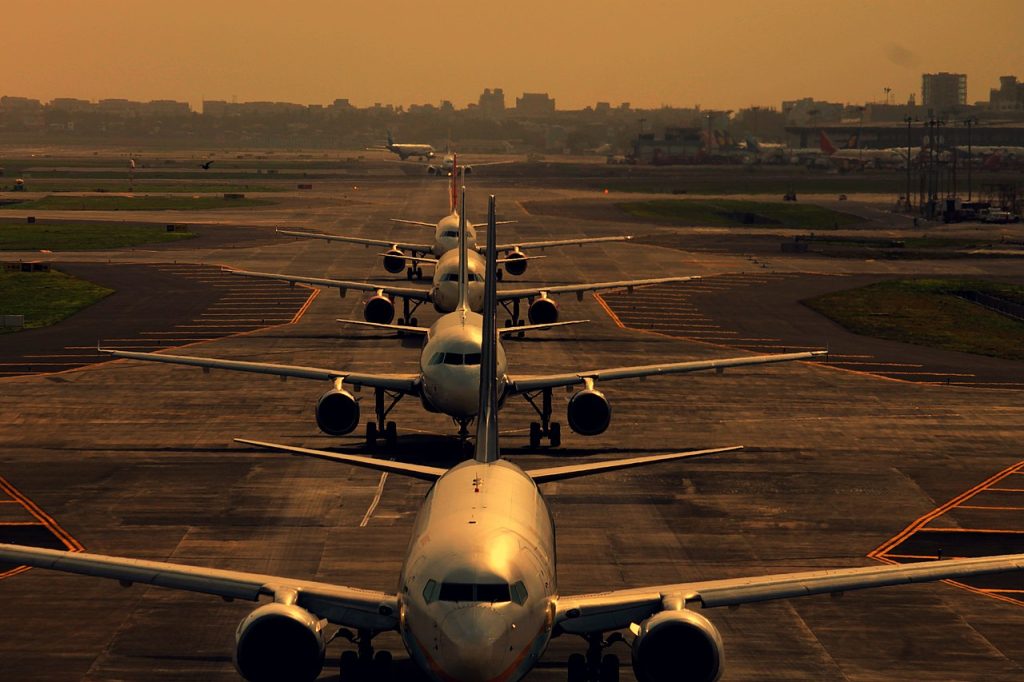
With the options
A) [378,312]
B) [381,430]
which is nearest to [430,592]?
[381,430]

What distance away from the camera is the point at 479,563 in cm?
2323

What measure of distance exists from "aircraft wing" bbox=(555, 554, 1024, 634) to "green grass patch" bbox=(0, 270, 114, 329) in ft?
210

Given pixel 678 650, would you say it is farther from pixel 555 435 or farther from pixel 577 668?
pixel 555 435

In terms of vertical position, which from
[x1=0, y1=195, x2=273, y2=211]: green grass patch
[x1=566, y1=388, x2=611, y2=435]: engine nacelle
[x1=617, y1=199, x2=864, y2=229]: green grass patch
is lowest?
[x1=566, y1=388, x2=611, y2=435]: engine nacelle

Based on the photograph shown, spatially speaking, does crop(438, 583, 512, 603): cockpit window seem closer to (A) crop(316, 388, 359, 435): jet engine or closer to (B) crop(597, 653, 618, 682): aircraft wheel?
(B) crop(597, 653, 618, 682): aircraft wheel

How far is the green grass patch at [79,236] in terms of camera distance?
12875 centimetres

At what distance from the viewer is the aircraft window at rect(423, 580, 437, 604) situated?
23.0 m

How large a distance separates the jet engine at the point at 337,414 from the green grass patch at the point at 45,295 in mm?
40378

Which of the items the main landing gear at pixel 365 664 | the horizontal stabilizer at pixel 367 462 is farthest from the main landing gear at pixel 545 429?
the main landing gear at pixel 365 664

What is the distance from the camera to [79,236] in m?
138

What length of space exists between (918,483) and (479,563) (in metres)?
27.9

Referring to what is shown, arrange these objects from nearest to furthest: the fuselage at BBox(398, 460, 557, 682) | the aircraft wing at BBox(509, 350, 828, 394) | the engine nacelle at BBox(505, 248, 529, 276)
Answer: the fuselage at BBox(398, 460, 557, 682) → the aircraft wing at BBox(509, 350, 828, 394) → the engine nacelle at BBox(505, 248, 529, 276)

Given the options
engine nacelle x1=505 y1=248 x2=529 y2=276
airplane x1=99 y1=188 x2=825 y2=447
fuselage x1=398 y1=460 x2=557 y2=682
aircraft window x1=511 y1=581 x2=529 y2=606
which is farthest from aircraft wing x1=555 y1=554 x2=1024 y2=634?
engine nacelle x1=505 y1=248 x2=529 y2=276

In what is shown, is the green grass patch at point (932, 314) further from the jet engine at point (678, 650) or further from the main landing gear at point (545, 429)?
the jet engine at point (678, 650)
